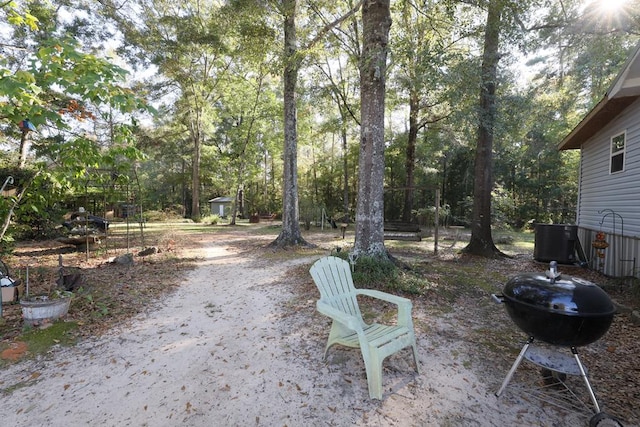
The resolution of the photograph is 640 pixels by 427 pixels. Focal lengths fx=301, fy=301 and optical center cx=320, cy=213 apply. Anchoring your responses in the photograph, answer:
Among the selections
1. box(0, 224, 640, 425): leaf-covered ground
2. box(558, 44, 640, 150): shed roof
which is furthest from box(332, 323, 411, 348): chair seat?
box(558, 44, 640, 150): shed roof

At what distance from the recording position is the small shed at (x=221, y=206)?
25.6 metres

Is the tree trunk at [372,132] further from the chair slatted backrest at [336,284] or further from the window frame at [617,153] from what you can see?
the window frame at [617,153]

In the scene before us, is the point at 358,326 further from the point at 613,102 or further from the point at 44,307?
the point at 613,102

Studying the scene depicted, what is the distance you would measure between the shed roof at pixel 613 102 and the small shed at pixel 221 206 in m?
22.5

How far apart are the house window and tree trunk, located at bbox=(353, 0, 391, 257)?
17.5ft

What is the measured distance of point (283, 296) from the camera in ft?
15.5

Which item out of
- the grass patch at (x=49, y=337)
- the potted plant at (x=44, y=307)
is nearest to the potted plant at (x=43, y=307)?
the potted plant at (x=44, y=307)

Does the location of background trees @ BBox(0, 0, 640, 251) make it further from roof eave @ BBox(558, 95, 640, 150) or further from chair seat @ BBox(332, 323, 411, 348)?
chair seat @ BBox(332, 323, 411, 348)

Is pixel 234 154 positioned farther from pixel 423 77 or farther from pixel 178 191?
Result: pixel 423 77

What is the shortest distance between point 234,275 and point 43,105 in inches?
156

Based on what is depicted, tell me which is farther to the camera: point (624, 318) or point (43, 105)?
point (624, 318)

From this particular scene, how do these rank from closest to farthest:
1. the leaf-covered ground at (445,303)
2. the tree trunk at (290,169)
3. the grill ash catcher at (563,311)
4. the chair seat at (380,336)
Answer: the grill ash catcher at (563,311), the chair seat at (380,336), the leaf-covered ground at (445,303), the tree trunk at (290,169)

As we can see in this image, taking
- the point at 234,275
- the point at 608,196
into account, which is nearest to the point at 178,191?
the point at 234,275

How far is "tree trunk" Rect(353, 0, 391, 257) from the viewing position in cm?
521
